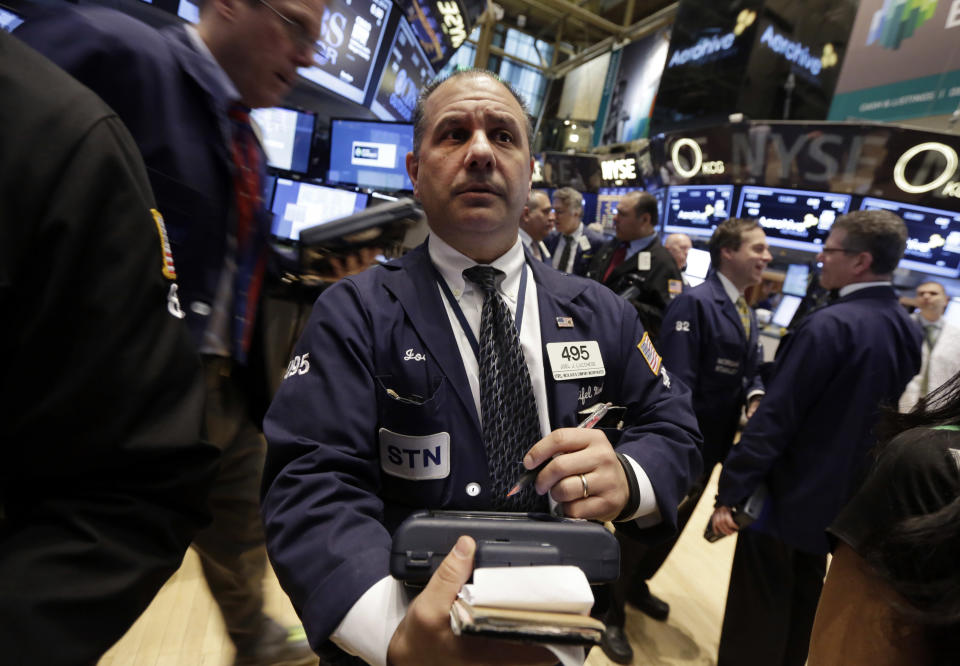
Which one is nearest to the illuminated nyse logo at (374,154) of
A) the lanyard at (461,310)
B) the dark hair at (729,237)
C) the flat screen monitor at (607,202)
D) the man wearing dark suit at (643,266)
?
the man wearing dark suit at (643,266)

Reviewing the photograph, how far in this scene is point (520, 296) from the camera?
1.19 m

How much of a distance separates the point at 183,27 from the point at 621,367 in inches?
55.4

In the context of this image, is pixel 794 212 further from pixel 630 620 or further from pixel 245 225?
pixel 245 225

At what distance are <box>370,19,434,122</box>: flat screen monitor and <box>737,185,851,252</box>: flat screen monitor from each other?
447 centimetres

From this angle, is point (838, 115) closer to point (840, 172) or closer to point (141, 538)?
point (840, 172)

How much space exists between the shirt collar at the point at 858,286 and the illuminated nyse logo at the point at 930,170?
4.64 m

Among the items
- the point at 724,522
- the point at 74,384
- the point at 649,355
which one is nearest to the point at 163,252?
the point at 74,384

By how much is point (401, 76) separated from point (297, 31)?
3.57 meters

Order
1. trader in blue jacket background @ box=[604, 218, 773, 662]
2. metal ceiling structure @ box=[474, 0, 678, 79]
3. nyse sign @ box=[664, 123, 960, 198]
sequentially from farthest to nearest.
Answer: metal ceiling structure @ box=[474, 0, 678, 79], nyse sign @ box=[664, 123, 960, 198], trader in blue jacket background @ box=[604, 218, 773, 662]

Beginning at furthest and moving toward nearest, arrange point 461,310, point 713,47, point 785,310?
point 713,47
point 785,310
point 461,310

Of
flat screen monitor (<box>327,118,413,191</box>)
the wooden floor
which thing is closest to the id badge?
the wooden floor

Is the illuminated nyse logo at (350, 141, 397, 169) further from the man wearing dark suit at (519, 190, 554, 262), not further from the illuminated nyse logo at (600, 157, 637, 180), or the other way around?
the illuminated nyse logo at (600, 157, 637, 180)

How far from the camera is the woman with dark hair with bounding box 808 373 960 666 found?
669 mm

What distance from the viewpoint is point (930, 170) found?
5332 mm
